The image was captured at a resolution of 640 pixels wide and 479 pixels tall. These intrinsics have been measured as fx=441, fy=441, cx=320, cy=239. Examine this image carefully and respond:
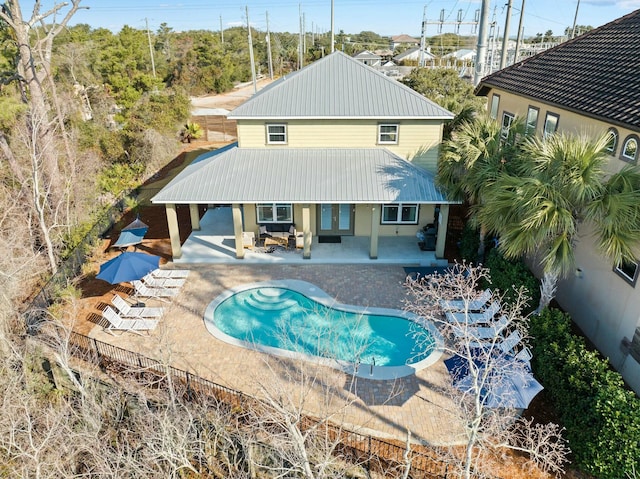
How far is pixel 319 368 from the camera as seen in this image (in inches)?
551

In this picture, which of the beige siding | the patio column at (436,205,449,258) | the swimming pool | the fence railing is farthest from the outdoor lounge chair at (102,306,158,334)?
the patio column at (436,205,449,258)

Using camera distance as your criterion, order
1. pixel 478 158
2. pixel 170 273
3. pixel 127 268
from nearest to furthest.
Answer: pixel 478 158 → pixel 127 268 → pixel 170 273

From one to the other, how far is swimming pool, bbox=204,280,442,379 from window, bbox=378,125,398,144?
805cm

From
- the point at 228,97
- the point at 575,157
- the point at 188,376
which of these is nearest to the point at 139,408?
the point at 188,376

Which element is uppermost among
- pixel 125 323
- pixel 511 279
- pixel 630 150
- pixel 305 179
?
pixel 630 150

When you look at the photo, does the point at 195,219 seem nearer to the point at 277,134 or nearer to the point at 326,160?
the point at 277,134

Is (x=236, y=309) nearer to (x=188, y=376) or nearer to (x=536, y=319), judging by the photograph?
(x=188, y=376)

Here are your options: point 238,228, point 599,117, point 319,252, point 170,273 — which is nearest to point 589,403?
point 599,117

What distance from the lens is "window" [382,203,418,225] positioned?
22484 millimetres

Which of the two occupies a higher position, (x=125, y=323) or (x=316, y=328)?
(x=125, y=323)

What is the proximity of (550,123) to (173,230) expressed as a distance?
16.8m

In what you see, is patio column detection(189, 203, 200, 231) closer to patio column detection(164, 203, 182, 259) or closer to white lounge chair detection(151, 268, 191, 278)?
patio column detection(164, 203, 182, 259)

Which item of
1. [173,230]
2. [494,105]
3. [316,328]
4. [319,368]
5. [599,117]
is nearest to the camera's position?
[599,117]

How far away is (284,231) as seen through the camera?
2211 centimetres
